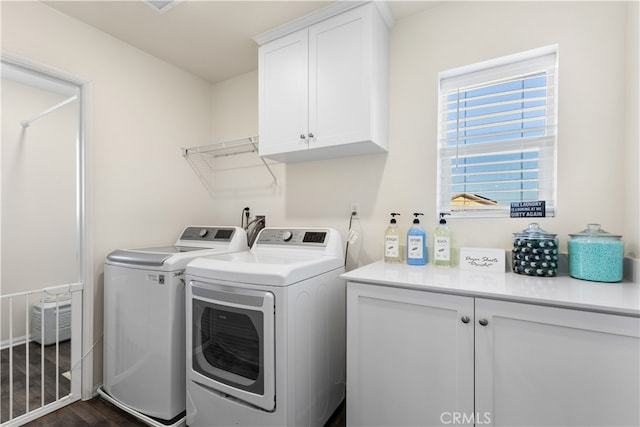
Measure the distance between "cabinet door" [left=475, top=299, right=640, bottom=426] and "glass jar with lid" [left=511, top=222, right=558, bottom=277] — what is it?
447 mm

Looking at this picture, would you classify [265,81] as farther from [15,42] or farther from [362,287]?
[362,287]

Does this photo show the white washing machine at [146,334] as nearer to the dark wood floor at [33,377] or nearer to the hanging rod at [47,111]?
the dark wood floor at [33,377]

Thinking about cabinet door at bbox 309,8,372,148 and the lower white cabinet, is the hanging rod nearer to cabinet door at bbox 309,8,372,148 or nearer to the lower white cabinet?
cabinet door at bbox 309,8,372,148

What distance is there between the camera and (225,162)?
108 inches

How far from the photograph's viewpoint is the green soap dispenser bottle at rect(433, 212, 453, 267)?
1656mm

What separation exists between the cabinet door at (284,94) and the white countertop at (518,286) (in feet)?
3.30

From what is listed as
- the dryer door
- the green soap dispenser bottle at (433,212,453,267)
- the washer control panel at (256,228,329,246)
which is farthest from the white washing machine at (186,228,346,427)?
the green soap dispenser bottle at (433,212,453,267)

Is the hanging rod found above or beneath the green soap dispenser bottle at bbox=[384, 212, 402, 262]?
above

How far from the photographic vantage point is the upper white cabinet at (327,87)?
1.69 metres

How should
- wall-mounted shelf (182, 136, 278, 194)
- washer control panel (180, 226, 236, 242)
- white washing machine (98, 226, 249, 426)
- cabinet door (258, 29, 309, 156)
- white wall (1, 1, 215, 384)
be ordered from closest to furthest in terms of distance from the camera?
white washing machine (98, 226, 249, 426) → white wall (1, 1, 215, 384) → cabinet door (258, 29, 309, 156) → washer control panel (180, 226, 236, 242) → wall-mounted shelf (182, 136, 278, 194)

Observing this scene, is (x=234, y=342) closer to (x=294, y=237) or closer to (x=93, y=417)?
(x=294, y=237)

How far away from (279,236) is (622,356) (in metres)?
1.74

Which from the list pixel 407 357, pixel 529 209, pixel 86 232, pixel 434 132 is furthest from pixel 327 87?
pixel 86 232

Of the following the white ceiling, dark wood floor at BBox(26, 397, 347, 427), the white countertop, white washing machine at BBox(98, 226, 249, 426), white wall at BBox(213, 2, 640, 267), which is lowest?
dark wood floor at BBox(26, 397, 347, 427)
